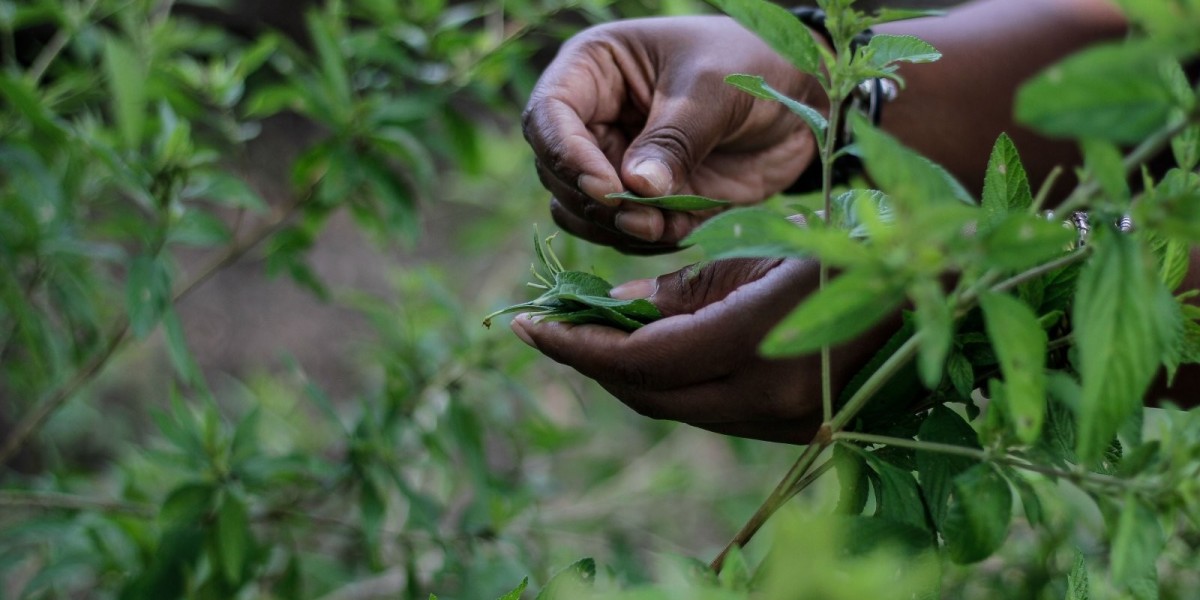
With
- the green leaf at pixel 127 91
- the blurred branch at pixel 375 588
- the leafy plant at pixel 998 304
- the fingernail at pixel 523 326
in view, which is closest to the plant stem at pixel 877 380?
the leafy plant at pixel 998 304

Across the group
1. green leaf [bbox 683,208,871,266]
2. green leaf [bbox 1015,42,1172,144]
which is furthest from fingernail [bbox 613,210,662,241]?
green leaf [bbox 1015,42,1172,144]

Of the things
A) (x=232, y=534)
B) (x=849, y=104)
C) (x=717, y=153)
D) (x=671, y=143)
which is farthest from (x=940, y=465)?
(x=232, y=534)

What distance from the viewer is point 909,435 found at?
22.3 inches

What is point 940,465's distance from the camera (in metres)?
0.52

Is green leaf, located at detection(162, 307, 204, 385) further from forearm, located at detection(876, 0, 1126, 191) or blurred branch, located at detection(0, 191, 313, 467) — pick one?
forearm, located at detection(876, 0, 1126, 191)

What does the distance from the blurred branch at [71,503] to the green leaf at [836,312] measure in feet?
2.92

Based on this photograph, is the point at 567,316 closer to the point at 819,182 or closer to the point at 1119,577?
the point at 1119,577

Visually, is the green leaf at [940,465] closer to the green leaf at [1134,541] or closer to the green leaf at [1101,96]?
the green leaf at [1134,541]

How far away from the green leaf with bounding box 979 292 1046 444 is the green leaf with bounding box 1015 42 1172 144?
0.08 meters

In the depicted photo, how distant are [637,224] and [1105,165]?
43cm

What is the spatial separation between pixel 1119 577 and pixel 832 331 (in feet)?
0.52

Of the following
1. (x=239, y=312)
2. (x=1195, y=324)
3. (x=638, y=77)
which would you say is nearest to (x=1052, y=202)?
(x=638, y=77)

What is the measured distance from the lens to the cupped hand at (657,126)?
0.76 metres

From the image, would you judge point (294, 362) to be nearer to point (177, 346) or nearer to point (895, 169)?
point (177, 346)
